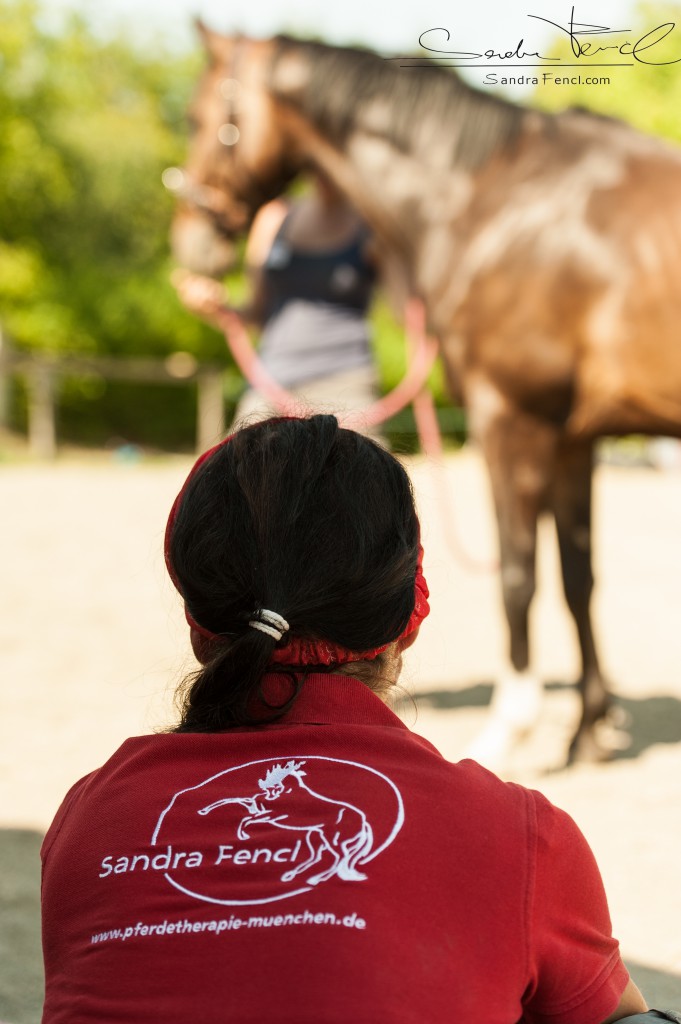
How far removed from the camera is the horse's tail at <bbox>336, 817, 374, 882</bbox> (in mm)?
1031

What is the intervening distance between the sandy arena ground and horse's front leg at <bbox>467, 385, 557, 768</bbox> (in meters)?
0.13

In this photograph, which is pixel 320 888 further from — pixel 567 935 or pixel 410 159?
pixel 410 159

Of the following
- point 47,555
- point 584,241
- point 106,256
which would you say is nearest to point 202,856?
point 584,241

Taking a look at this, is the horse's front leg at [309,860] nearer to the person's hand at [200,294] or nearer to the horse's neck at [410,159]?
the horse's neck at [410,159]

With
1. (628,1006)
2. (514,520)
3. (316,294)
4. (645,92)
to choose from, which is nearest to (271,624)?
(628,1006)

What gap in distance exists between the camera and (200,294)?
4.41 m

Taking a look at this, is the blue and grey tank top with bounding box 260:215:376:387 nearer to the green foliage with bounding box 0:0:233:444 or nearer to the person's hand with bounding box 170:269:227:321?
the person's hand with bounding box 170:269:227:321

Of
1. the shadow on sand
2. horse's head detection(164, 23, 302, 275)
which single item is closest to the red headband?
the shadow on sand

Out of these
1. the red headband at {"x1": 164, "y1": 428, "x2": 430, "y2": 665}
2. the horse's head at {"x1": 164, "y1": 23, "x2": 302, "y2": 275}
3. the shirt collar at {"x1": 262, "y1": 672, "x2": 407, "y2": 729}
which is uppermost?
the horse's head at {"x1": 164, "y1": 23, "x2": 302, "y2": 275}

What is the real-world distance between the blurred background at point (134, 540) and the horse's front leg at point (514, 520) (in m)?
0.13

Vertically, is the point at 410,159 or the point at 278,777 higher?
the point at 410,159

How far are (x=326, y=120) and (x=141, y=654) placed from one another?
217cm

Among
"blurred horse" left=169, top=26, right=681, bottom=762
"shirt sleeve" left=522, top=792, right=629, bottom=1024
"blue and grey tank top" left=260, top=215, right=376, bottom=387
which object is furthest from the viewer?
"blue and grey tank top" left=260, top=215, right=376, bottom=387

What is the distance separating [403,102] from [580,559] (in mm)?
1545
